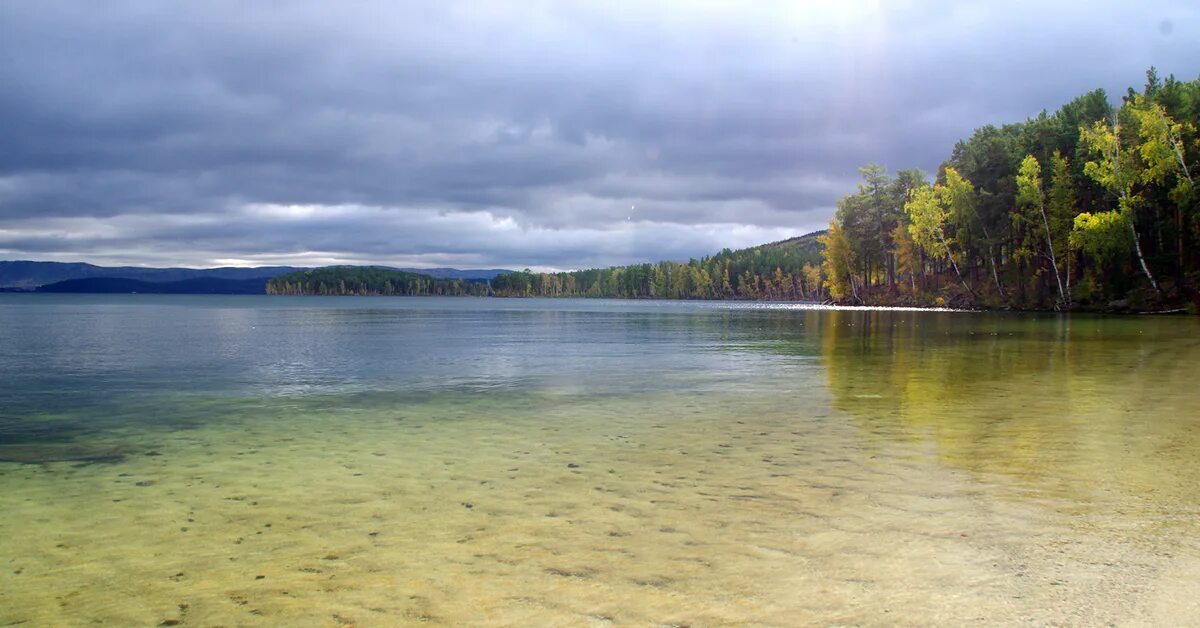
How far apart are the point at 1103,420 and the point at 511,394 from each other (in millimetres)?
14508

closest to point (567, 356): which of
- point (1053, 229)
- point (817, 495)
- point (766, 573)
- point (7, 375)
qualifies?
point (7, 375)

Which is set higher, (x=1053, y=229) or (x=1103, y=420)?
(x=1053, y=229)

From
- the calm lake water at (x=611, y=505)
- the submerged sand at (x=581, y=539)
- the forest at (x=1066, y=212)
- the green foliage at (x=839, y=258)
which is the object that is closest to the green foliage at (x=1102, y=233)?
the forest at (x=1066, y=212)

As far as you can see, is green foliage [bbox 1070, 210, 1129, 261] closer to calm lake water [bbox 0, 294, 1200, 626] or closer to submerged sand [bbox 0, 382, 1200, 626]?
calm lake water [bbox 0, 294, 1200, 626]

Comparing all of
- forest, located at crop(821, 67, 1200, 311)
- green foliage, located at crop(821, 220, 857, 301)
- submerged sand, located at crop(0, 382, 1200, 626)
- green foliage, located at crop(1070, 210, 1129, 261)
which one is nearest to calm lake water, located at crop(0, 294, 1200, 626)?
submerged sand, located at crop(0, 382, 1200, 626)

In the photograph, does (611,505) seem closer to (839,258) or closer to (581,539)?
(581,539)

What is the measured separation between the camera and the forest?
68438 millimetres

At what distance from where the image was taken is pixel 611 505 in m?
9.48

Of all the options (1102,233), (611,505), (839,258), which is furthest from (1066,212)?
(611,505)

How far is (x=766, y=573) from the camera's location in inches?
272

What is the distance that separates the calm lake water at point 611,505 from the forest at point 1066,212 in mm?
55985

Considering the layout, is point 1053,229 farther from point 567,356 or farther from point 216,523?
point 216,523

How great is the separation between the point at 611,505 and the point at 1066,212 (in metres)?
86.2

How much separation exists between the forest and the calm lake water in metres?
56.0
